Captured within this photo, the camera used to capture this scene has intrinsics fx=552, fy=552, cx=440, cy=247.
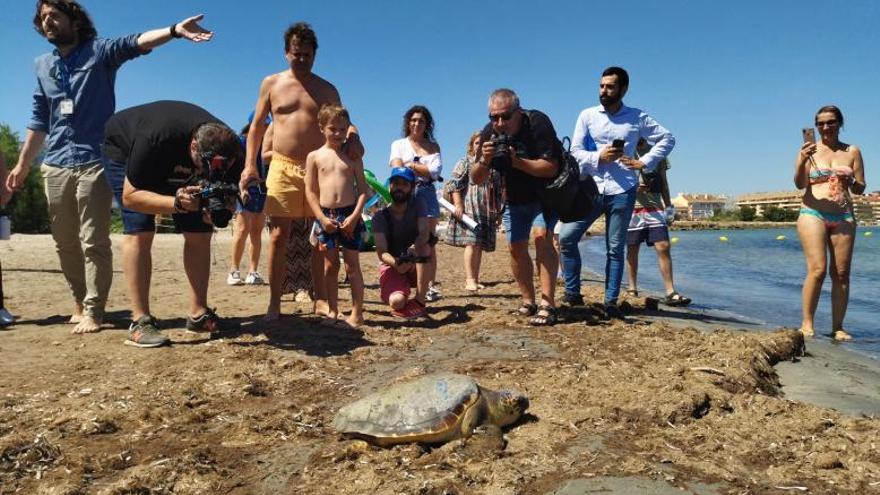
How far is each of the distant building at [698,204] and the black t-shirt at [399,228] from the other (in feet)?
401

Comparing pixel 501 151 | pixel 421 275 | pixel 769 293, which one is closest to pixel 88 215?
pixel 421 275

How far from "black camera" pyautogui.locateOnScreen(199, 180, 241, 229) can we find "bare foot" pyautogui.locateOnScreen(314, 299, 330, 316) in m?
1.55

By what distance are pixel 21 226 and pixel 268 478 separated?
35.3 m

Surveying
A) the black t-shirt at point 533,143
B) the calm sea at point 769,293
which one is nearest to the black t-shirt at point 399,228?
the black t-shirt at point 533,143

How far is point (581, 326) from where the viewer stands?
4.77 m

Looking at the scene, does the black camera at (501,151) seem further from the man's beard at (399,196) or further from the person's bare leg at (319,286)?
the person's bare leg at (319,286)

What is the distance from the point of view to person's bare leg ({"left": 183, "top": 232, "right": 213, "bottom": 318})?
13.5 feet

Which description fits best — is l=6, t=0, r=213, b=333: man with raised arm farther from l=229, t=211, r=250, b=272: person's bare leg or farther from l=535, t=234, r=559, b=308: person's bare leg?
l=535, t=234, r=559, b=308: person's bare leg

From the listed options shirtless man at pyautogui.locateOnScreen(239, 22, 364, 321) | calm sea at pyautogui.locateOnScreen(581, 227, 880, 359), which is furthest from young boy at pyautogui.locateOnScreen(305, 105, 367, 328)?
calm sea at pyautogui.locateOnScreen(581, 227, 880, 359)

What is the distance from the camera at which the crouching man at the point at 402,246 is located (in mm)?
5172

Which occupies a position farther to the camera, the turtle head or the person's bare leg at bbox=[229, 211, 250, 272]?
the person's bare leg at bbox=[229, 211, 250, 272]

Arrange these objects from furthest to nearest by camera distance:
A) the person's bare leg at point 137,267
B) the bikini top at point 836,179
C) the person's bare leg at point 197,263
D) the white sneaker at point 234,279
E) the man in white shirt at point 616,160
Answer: the white sneaker at point 234,279, the man in white shirt at point 616,160, the bikini top at point 836,179, the person's bare leg at point 197,263, the person's bare leg at point 137,267

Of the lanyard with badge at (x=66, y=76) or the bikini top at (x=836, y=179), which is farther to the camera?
the bikini top at (x=836, y=179)

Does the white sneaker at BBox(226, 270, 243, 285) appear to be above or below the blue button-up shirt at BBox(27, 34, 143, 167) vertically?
below
